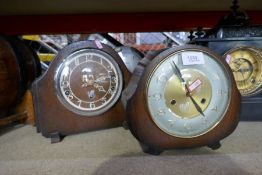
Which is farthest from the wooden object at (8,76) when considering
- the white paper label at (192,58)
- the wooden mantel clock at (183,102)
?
the white paper label at (192,58)

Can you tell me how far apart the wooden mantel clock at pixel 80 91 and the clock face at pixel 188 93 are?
23cm

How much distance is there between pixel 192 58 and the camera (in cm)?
59

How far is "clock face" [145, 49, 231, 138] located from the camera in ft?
1.92

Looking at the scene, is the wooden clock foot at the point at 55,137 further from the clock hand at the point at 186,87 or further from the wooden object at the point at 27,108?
the clock hand at the point at 186,87

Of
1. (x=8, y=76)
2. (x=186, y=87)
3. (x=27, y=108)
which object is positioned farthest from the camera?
(x=27, y=108)

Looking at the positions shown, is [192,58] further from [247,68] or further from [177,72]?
[247,68]

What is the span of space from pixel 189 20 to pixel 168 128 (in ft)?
2.87

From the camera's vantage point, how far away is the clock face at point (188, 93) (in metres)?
0.58

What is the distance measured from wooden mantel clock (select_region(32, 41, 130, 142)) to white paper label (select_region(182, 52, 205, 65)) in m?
0.27

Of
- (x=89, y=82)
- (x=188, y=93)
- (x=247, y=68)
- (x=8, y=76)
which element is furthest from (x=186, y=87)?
(x=8, y=76)

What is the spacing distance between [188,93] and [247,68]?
440mm

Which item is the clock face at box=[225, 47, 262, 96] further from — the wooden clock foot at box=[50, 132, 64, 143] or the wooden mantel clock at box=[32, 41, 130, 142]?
the wooden clock foot at box=[50, 132, 64, 143]

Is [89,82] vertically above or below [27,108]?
above

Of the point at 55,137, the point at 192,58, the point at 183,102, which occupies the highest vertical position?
the point at 192,58
